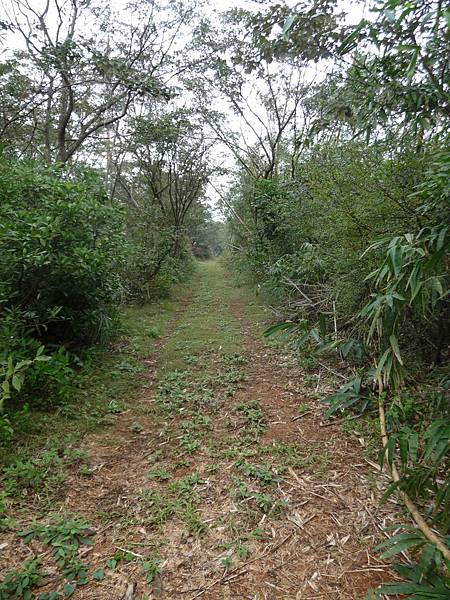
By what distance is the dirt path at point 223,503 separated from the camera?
185 centimetres

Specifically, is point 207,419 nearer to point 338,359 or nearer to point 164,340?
point 338,359

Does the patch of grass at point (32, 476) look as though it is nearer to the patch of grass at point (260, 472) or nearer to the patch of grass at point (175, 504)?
the patch of grass at point (175, 504)

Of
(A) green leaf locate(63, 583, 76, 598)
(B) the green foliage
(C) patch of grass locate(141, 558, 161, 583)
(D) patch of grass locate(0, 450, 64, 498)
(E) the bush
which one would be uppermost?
(E) the bush

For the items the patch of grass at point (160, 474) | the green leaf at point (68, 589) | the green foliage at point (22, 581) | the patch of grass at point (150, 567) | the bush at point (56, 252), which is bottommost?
the patch of grass at point (160, 474)

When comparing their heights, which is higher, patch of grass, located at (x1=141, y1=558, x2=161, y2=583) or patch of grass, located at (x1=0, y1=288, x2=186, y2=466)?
patch of grass, located at (x1=0, y1=288, x2=186, y2=466)

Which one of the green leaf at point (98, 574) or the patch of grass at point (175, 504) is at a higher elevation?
the green leaf at point (98, 574)

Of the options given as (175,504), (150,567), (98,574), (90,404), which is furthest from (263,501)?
(90,404)

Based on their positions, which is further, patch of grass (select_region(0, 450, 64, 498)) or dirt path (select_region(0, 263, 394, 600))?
patch of grass (select_region(0, 450, 64, 498))

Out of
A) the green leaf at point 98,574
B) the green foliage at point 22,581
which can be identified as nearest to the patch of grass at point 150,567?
the green leaf at point 98,574

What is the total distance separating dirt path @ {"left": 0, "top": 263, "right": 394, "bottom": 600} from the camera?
1847 millimetres

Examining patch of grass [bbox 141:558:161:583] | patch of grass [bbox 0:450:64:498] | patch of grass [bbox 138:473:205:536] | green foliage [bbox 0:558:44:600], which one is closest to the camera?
green foliage [bbox 0:558:44:600]

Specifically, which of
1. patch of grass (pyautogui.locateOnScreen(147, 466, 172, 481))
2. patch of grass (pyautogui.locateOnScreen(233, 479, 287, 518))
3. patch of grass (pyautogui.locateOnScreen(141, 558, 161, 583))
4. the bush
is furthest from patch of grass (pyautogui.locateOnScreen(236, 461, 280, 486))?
the bush

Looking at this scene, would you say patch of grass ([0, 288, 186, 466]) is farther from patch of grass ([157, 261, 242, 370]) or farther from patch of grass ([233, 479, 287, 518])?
patch of grass ([233, 479, 287, 518])

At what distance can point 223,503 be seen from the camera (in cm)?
239
